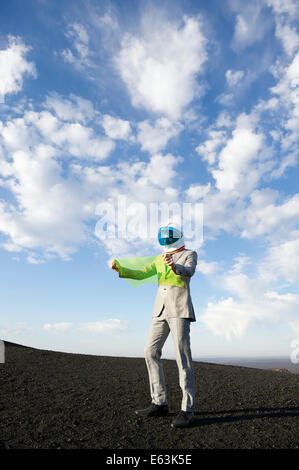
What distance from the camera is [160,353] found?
575cm

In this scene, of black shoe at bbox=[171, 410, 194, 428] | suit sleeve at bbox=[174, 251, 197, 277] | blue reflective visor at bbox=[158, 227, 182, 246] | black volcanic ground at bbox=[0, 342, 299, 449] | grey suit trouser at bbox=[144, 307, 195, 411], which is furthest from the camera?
blue reflective visor at bbox=[158, 227, 182, 246]

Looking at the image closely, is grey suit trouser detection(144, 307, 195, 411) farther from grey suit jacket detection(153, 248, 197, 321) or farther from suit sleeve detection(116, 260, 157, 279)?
suit sleeve detection(116, 260, 157, 279)

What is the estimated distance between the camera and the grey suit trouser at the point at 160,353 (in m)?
5.34

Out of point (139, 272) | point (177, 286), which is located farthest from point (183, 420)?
point (139, 272)

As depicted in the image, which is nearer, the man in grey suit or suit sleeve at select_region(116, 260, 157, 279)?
the man in grey suit

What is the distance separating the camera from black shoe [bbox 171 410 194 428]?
16.0 feet

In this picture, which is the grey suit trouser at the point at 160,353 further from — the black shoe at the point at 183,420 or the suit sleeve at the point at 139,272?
the suit sleeve at the point at 139,272

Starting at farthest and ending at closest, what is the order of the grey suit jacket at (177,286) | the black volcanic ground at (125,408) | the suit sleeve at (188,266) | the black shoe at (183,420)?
the grey suit jacket at (177,286) < the suit sleeve at (188,266) < the black shoe at (183,420) < the black volcanic ground at (125,408)

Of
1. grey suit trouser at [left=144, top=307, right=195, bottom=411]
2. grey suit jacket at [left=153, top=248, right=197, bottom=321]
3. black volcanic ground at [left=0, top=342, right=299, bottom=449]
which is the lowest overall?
black volcanic ground at [left=0, top=342, right=299, bottom=449]

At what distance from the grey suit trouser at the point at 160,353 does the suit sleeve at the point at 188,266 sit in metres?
0.77

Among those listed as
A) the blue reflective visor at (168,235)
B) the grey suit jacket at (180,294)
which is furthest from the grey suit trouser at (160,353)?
the blue reflective visor at (168,235)

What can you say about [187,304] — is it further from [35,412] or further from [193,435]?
[35,412]

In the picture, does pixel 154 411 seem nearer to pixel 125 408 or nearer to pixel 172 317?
pixel 125 408

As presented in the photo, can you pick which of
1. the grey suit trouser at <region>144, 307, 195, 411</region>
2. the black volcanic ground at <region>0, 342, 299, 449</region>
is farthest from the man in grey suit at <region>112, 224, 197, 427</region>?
the black volcanic ground at <region>0, 342, 299, 449</region>
